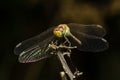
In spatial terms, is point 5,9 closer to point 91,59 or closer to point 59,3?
point 59,3

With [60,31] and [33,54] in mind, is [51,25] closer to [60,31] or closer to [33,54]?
[33,54]

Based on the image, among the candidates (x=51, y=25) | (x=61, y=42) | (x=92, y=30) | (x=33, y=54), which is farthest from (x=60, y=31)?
(x=51, y=25)

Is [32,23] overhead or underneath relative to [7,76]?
overhead

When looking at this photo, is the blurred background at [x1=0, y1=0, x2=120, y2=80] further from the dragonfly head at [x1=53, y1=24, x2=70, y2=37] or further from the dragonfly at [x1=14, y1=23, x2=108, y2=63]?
the dragonfly head at [x1=53, y1=24, x2=70, y2=37]

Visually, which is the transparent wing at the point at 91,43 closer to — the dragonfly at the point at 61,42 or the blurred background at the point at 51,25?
the dragonfly at the point at 61,42

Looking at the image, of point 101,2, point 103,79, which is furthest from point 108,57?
point 101,2

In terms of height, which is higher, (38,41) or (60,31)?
(60,31)
